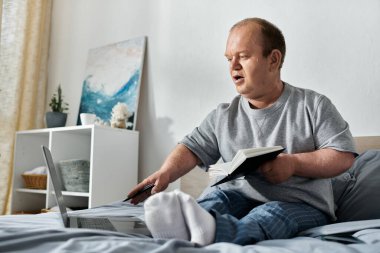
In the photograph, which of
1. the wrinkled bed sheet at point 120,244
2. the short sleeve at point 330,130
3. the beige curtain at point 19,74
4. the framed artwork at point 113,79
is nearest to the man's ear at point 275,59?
the short sleeve at point 330,130

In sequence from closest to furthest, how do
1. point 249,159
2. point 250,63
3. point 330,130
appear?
point 249,159
point 330,130
point 250,63

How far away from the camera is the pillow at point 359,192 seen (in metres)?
1.16

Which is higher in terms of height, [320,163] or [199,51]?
[199,51]

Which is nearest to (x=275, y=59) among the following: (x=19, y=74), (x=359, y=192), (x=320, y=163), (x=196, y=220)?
(x=320, y=163)

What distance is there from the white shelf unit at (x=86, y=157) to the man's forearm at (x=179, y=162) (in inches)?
40.3

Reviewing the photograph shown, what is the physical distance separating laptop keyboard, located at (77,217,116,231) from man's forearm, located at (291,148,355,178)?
1.57 feet

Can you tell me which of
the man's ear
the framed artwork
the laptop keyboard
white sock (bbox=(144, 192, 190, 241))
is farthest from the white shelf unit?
white sock (bbox=(144, 192, 190, 241))

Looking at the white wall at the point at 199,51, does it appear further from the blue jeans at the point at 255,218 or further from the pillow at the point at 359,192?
the blue jeans at the point at 255,218

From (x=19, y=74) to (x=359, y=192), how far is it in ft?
7.97

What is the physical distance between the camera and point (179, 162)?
3.87 ft

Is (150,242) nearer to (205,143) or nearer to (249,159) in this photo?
(249,159)

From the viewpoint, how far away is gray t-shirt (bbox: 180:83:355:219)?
1034mm

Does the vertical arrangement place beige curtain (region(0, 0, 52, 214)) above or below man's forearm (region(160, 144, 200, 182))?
above

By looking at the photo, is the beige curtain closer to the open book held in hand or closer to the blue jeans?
the blue jeans
